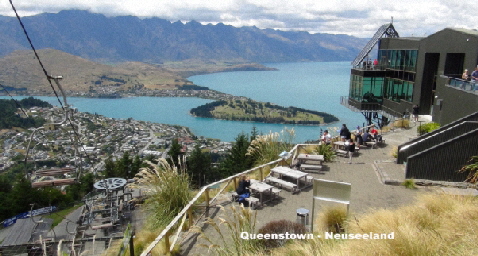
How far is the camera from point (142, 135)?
73.1 meters

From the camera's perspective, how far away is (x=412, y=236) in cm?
346

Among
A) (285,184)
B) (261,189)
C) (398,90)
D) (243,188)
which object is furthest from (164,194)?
(398,90)

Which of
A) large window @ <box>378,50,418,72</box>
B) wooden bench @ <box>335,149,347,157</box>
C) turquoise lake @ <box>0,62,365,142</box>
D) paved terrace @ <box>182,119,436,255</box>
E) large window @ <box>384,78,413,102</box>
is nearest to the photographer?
paved terrace @ <box>182,119,436,255</box>

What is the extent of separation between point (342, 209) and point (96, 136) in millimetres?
65938

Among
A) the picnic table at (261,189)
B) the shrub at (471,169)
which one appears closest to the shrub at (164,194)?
the picnic table at (261,189)

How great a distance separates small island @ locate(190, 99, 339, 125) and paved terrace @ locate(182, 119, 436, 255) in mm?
76293

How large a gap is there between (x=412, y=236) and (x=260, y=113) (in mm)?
97975

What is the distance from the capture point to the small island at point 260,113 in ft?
291

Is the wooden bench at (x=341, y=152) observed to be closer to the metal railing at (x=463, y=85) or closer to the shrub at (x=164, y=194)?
the metal railing at (x=463, y=85)

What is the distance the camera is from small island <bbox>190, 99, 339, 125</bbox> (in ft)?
291

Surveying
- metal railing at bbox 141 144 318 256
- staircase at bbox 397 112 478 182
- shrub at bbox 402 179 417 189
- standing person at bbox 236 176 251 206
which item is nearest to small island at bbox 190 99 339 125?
metal railing at bbox 141 144 318 256

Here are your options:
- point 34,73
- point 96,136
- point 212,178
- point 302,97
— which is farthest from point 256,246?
point 34,73

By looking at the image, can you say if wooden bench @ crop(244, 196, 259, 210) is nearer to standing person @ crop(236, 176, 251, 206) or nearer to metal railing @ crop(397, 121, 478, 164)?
standing person @ crop(236, 176, 251, 206)

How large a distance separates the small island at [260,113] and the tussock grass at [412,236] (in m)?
81.9
